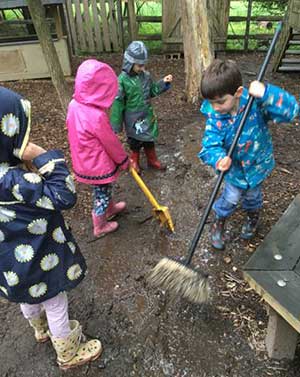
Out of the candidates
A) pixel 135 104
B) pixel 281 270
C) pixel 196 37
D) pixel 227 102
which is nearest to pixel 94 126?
pixel 227 102

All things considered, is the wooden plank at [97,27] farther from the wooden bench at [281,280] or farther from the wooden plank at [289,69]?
the wooden bench at [281,280]

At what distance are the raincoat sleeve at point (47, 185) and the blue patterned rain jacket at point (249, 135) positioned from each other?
1.16m

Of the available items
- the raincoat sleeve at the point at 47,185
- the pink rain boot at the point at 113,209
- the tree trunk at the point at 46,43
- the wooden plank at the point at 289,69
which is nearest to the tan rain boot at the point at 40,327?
the raincoat sleeve at the point at 47,185

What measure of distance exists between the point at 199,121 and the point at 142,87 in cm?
177

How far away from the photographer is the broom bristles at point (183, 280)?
2.42 metres

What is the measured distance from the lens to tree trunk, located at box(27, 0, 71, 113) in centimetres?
424

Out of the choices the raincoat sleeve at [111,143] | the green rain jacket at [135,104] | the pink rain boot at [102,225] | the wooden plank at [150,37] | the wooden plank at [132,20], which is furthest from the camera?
the wooden plank at [150,37]

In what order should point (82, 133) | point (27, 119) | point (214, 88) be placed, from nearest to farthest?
point (27, 119)
point (214, 88)
point (82, 133)

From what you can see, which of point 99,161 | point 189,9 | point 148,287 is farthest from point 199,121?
point 148,287

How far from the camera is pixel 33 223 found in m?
1.86

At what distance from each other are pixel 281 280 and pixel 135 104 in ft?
7.82

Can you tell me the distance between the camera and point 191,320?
2.74 metres

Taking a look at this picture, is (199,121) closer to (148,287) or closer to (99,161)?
(99,161)

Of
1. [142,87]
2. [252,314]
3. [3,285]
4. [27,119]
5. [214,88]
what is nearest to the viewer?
[27,119]
